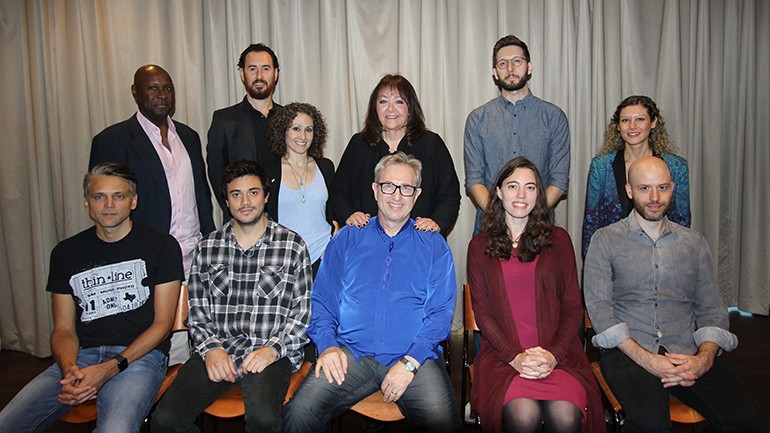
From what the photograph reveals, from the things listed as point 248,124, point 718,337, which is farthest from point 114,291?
point 718,337

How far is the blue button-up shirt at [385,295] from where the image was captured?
2.57 m

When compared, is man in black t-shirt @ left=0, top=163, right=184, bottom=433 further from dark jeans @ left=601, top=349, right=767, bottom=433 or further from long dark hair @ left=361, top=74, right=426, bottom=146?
dark jeans @ left=601, top=349, right=767, bottom=433

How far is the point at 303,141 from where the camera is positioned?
3.22 m

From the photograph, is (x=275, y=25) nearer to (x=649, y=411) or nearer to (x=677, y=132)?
(x=677, y=132)

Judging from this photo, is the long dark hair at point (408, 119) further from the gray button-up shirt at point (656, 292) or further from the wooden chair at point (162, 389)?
the wooden chair at point (162, 389)

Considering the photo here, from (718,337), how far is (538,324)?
847 millimetres

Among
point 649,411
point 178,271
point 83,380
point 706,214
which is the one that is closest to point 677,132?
point 706,214

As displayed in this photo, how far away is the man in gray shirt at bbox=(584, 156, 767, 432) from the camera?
245cm

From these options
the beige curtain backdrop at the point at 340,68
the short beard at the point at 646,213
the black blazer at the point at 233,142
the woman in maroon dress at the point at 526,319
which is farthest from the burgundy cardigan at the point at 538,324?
the beige curtain backdrop at the point at 340,68

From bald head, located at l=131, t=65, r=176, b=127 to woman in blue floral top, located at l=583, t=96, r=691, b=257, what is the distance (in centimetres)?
277

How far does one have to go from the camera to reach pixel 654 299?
263 centimetres

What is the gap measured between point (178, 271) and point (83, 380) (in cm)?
65

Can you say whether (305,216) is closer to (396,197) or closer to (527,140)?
(396,197)

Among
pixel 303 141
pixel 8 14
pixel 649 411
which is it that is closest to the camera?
pixel 649 411
